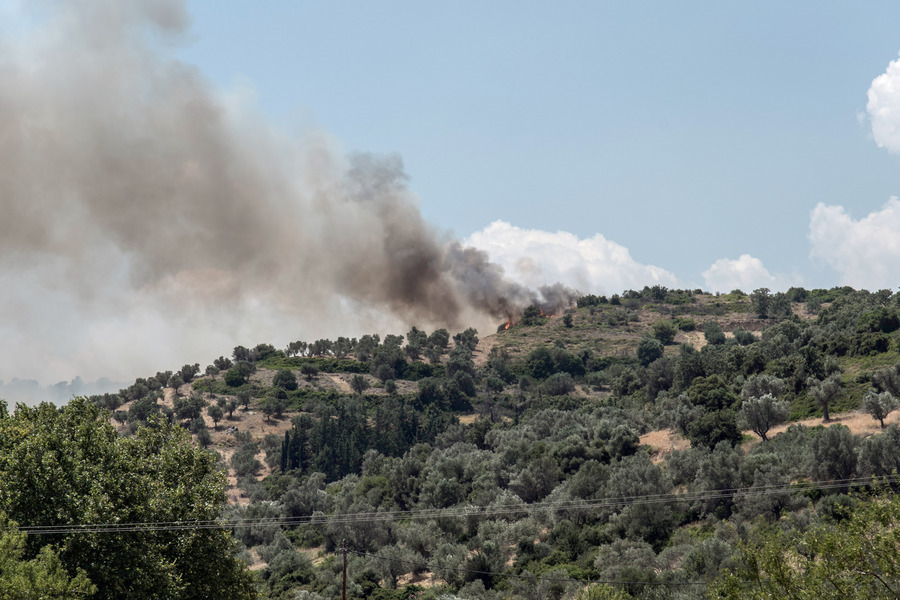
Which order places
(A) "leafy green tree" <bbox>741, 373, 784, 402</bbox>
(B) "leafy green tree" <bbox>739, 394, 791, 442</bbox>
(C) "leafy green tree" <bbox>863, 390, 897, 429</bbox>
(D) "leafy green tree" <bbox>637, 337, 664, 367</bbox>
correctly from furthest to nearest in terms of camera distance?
(D) "leafy green tree" <bbox>637, 337, 664, 367</bbox> → (A) "leafy green tree" <bbox>741, 373, 784, 402</bbox> → (B) "leafy green tree" <bbox>739, 394, 791, 442</bbox> → (C) "leafy green tree" <bbox>863, 390, 897, 429</bbox>

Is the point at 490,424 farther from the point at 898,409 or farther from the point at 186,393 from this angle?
the point at 186,393

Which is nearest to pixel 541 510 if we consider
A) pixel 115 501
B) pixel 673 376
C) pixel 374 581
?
pixel 374 581

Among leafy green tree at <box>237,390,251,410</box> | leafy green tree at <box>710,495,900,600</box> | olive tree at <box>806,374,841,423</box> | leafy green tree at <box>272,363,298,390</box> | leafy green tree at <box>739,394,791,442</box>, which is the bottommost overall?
leafy green tree at <box>710,495,900,600</box>

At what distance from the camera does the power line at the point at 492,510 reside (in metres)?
32.0

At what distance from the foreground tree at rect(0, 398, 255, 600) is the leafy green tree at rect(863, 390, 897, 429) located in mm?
54490

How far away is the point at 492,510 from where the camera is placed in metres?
70.2

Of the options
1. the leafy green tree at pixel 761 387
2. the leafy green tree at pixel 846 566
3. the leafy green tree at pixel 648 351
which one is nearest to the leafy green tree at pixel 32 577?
the leafy green tree at pixel 846 566

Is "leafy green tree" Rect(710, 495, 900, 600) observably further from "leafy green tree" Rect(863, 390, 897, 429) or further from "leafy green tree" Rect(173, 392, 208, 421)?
"leafy green tree" Rect(173, 392, 208, 421)

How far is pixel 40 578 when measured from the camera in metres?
26.1

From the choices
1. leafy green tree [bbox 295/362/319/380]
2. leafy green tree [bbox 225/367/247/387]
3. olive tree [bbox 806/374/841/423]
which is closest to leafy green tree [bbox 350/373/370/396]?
leafy green tree [bbox 295/362/319/380]

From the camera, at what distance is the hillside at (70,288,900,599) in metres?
52.3

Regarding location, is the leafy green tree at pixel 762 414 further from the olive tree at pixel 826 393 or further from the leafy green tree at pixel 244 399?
the leafy green tree at pixel 244 399

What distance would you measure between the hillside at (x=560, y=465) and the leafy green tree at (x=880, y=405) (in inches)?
17.6

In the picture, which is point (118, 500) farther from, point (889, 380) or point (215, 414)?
point (215, 414)
